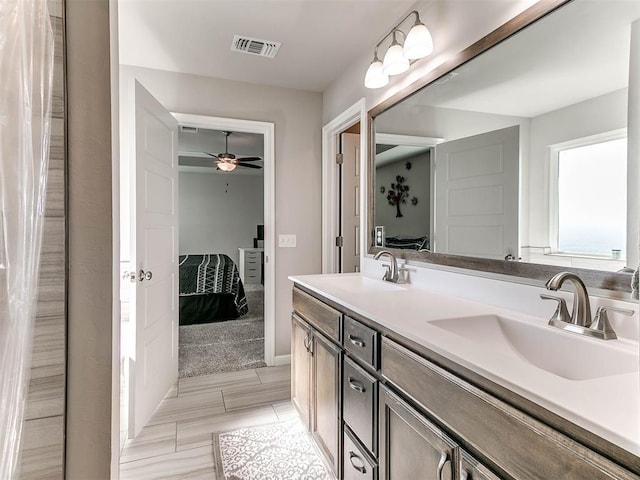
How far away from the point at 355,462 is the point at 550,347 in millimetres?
845

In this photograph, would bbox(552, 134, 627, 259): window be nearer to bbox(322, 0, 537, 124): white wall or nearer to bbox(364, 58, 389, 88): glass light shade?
bbox(322, 0, 537, 124): white wall

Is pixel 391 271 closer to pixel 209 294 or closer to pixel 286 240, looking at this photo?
pixel 286 240

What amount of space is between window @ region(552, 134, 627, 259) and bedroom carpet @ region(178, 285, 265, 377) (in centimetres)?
257

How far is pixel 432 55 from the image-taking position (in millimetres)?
1780

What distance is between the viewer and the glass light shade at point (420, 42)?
1.66m

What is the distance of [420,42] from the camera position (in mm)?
1663

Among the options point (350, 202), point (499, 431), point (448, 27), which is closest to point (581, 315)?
point (499, 431)

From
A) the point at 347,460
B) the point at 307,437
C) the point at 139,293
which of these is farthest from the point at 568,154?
the point at 139,293

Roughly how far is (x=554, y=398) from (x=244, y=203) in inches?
301

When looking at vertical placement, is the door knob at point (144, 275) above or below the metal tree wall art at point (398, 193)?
below

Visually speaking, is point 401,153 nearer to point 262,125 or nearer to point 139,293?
point 262,125

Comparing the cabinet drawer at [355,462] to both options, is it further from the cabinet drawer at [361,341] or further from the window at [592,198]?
the window at [592,198]

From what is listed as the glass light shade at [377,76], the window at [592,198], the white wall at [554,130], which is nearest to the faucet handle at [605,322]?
the window at [592,198]

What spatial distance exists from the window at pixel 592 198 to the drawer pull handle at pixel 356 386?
852mm
